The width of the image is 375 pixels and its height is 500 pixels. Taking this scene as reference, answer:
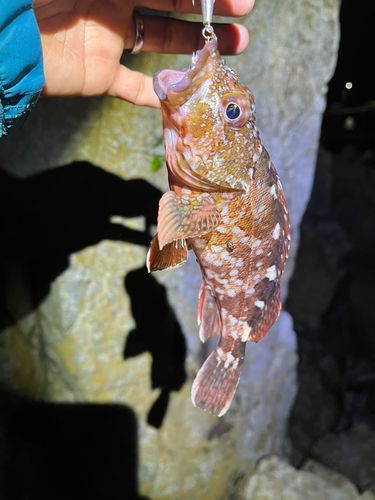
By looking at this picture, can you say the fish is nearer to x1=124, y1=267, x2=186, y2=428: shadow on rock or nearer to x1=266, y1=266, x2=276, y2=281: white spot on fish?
x1=266, y1=266, x2=276, y2=281: white spot on fish

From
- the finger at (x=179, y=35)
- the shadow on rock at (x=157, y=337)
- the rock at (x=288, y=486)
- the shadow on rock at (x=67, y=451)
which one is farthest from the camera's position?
the rock at (x=288, y=486)

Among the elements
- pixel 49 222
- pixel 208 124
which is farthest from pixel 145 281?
pixel 208 124

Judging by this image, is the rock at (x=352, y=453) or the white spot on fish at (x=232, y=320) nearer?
the white spot on fish at (x=232, y=320)

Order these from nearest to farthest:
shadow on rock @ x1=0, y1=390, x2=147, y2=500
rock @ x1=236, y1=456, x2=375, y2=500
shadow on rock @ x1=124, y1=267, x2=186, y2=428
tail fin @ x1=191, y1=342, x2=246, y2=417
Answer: tail fin @ x1=191, y1=342, x2=246, y2=417 → shadow on rock @ x1=0, y1=390, x2=147, y2=500 → shadow on rock @ x1=124, y1=267, x2=186, y2=428 → rock @ x1=236, y1=456, x2=375, y2=500

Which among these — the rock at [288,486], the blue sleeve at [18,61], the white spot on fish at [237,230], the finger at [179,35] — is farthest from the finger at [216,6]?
the rock at [288,486]

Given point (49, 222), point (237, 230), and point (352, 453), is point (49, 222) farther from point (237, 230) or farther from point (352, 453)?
point (352, 453)

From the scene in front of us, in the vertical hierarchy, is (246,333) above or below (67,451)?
above

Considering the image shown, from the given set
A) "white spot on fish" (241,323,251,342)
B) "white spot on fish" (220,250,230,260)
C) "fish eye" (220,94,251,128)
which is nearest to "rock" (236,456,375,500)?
"white spot on fish" (241,323,251,342)

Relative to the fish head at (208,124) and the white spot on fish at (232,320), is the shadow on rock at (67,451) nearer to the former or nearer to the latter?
the white spot on fish at (232,320)

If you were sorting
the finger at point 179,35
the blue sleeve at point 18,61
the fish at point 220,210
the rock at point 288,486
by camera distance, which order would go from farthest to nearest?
1. the rock at point 288,486
2. the finger at point 179,35
3. the fish at point 220,210
4. the blue sleeve at point 18,61
